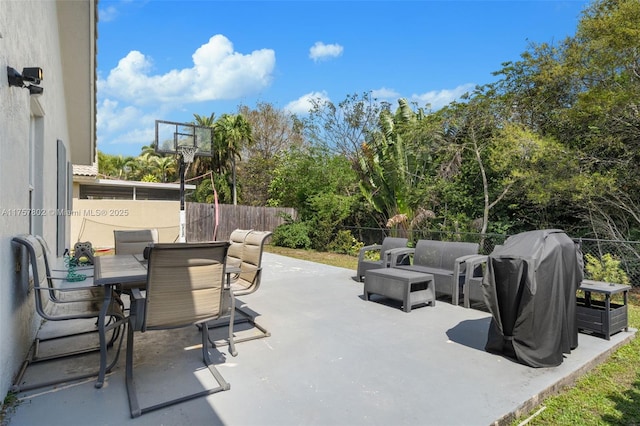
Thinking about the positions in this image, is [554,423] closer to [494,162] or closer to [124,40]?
[494,162]

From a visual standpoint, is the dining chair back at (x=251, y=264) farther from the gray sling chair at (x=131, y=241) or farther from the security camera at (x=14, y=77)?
the security camera at (x=14, y=77)

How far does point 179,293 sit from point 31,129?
116 inches

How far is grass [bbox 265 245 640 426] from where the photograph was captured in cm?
241

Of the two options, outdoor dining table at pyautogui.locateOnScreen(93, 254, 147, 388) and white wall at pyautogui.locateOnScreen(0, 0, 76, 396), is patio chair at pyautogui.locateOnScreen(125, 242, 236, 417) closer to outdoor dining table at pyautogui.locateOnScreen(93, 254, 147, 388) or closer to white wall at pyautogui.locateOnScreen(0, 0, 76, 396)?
outdoor dining table at pyautogui.locateOnScreen(93, 254, 147, 388)

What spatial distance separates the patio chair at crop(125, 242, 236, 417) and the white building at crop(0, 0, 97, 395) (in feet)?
2.65

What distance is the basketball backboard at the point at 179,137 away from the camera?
10.8m

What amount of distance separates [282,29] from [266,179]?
11.3 m

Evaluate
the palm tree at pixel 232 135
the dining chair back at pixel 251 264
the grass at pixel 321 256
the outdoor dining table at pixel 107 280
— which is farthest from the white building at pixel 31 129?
the palm tree at pixel 232 135

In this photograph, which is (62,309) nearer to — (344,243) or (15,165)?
(15,165)

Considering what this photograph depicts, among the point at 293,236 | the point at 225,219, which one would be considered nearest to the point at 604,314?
the point at 293,236

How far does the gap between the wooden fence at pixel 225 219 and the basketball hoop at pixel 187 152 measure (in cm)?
396

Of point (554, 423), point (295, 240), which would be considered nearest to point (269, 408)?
point (554, 423)

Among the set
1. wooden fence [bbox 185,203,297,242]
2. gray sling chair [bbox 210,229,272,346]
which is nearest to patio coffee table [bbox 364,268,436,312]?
gray sling chair [bbox 210,229,272,346]

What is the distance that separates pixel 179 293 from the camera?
261cm
